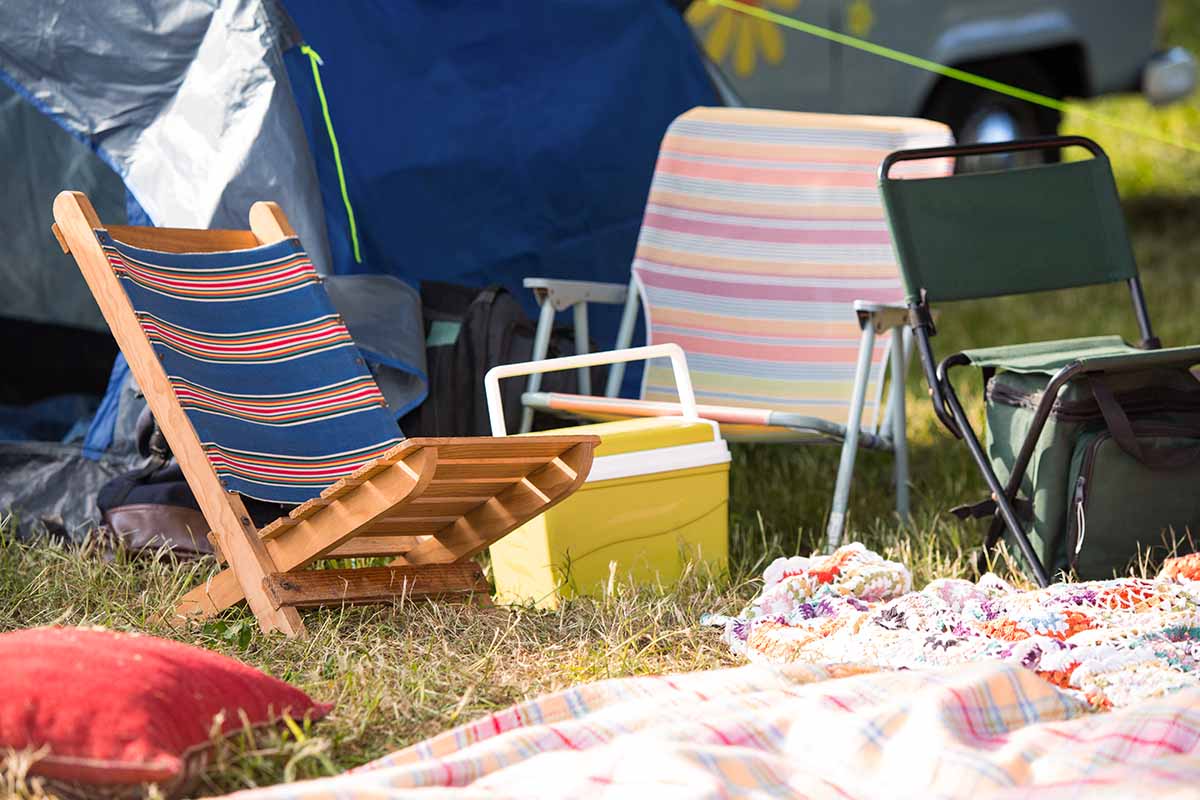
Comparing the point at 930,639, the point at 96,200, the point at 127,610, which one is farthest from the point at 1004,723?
the point at 96,200

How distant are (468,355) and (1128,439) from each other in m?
1.53

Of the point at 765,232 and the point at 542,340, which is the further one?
the point at 765,232

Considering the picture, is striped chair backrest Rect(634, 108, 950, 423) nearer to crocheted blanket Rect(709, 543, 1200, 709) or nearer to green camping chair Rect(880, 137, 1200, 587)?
green camping chair Rect(880, 137, 1200, 587)

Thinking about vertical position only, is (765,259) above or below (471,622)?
above

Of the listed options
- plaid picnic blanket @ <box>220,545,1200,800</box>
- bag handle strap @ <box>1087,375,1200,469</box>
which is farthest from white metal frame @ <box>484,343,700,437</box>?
bag handle strap @ <box>1087,375,1200,469</box>

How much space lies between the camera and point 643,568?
306 cm

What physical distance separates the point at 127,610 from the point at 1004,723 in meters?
1.66

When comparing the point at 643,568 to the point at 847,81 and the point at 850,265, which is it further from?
the point at 847,81

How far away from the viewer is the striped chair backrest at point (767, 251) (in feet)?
13.0

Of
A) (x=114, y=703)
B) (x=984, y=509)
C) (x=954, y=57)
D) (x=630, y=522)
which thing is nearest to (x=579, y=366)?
(x=630, y=522)

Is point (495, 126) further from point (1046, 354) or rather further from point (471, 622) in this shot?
point (471, 622)

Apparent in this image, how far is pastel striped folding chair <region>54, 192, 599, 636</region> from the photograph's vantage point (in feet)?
8.66

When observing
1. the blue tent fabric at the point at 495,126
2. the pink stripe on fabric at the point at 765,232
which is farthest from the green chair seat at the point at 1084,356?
the blue tent fabric at the point at 495,126

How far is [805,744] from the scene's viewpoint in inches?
79.7
